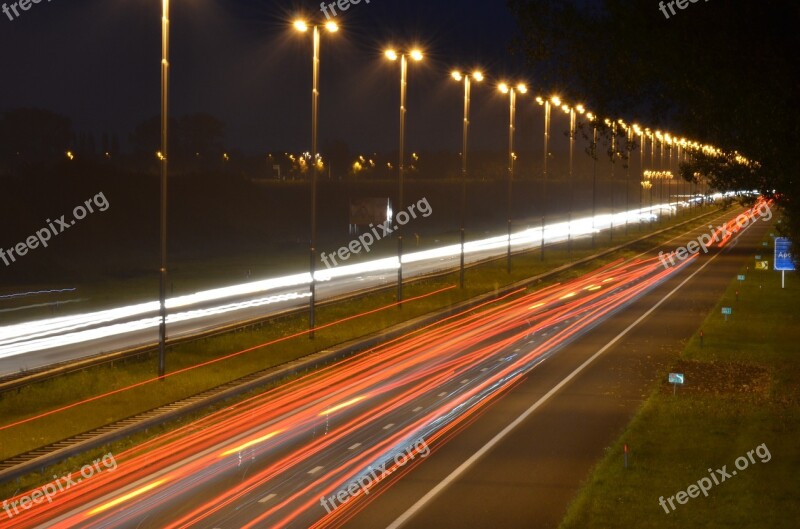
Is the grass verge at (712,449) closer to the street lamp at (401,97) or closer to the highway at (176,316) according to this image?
the street lamp at (401,97)

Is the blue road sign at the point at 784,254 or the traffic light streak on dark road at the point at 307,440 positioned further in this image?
the blue road sign at the point at 784,254

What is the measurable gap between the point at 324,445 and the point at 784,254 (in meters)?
27.2

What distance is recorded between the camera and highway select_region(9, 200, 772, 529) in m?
12.0

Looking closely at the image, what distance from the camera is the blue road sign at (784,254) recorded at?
125 feet

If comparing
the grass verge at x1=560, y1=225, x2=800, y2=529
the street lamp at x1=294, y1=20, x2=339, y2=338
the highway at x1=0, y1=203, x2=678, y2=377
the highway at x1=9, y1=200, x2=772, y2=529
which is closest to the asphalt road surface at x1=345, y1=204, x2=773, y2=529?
the highway at x1=9, y1=200, x2=772, y2=529

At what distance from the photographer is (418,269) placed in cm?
5478

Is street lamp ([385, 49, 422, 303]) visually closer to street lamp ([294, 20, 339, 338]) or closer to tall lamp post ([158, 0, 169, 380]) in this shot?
street lamp ([294, 20, 339, 338])

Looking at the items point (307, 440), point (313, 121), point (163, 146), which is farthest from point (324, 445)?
point (313, 121)

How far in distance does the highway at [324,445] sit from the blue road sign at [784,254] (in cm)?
1321

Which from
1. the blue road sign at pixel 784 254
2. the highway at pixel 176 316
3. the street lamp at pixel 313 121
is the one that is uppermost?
the street lamp at pixel 313 121

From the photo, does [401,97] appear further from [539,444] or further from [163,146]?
[539,444]

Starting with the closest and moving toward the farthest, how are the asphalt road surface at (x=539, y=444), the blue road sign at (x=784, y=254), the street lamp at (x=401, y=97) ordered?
the asphalt road surface at (x=539, y=444) → the street lamp at (x=401, y=97) → the blue road sign at (x=784, y=254)

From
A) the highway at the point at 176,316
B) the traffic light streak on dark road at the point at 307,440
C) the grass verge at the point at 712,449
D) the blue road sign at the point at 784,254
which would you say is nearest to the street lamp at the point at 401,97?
the highway at the point at 176,316

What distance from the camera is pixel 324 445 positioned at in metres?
15.4
